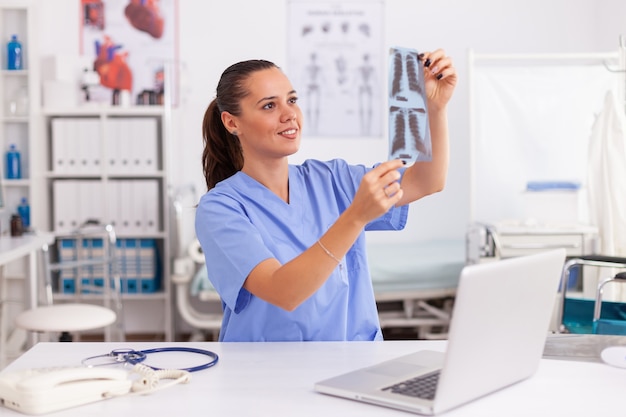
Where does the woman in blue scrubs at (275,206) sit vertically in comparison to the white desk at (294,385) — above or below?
above

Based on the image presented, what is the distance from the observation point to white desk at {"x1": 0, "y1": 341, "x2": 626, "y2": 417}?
1.23 m

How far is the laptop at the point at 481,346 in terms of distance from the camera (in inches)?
45.9

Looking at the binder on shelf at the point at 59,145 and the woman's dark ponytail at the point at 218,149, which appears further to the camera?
the binder on shelf at the point at 59,145

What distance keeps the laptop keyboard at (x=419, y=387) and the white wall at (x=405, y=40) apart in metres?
3.74

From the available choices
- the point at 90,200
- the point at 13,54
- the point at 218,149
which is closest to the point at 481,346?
the point at 218,149

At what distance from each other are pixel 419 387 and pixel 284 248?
1.79 feet

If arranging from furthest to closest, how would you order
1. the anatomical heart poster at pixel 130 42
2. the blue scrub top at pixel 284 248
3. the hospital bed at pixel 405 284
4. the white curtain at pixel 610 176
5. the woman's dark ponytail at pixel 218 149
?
the anatomical heart poster at pixel 130 42 → the hospital bed at pixel 405 284 → the white curtain at pixel 610 176 → the woman's dark ponytail at pixel 218 149 → the blue scrub top at pixel 284 248

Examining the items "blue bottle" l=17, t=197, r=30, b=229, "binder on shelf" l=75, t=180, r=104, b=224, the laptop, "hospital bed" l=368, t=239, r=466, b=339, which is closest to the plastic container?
"binder on shelf" l=75, t=180, r=104, b=224

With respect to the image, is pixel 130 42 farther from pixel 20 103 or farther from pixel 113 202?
pixel 113 202

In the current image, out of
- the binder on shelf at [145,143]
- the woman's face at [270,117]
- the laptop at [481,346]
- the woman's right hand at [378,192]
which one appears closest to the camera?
the laptop at [481,346]

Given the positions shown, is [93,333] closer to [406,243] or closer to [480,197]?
[406,243]

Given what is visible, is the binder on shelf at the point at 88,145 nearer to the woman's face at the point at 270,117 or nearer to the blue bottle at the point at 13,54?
the blue bottle at the point at 13,54

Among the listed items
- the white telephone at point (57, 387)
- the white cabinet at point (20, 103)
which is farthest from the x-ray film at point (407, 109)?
the white cabinet at point (20, 103)

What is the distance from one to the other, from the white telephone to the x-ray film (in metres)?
0.65
